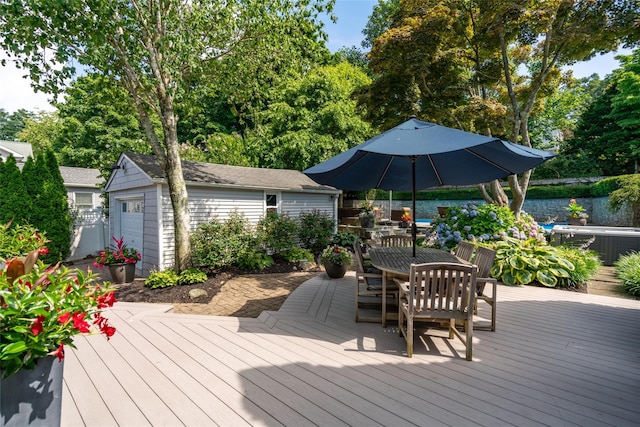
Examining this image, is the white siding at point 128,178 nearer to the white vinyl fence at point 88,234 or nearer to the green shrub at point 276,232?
the white vinyl fence at point 88,234

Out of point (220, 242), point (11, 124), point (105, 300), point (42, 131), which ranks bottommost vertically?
point (220, 242)

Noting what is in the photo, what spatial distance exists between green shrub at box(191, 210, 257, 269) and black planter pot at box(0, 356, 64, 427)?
18.5ft

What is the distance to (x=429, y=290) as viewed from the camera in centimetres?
304

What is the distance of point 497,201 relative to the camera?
9.34m

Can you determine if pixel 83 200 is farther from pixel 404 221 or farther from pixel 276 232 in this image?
pixel 404 221

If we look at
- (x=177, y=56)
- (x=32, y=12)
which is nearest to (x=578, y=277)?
(x=177, y=56)

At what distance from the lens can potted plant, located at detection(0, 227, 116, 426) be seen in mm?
1516

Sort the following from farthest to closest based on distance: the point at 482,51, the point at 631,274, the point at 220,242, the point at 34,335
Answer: the point at 482,51 → the point at 220,242 → the point at 631,274 → the point at 34,335

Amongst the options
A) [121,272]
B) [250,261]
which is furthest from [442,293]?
[121,272]

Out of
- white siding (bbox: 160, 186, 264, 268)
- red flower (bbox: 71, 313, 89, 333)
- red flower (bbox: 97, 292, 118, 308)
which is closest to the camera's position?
red flower (bbox: 71, 313, 89, 333)

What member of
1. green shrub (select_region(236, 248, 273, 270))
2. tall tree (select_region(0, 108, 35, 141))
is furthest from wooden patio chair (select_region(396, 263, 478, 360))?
tall tree (select_region(0, 108, 35, 141))

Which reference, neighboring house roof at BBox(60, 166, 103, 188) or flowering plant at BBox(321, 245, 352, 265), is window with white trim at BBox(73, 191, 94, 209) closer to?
neighboring house roof at BBox(60, 166, 103, 188)

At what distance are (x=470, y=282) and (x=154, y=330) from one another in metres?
3.72

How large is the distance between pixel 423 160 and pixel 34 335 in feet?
15.7
